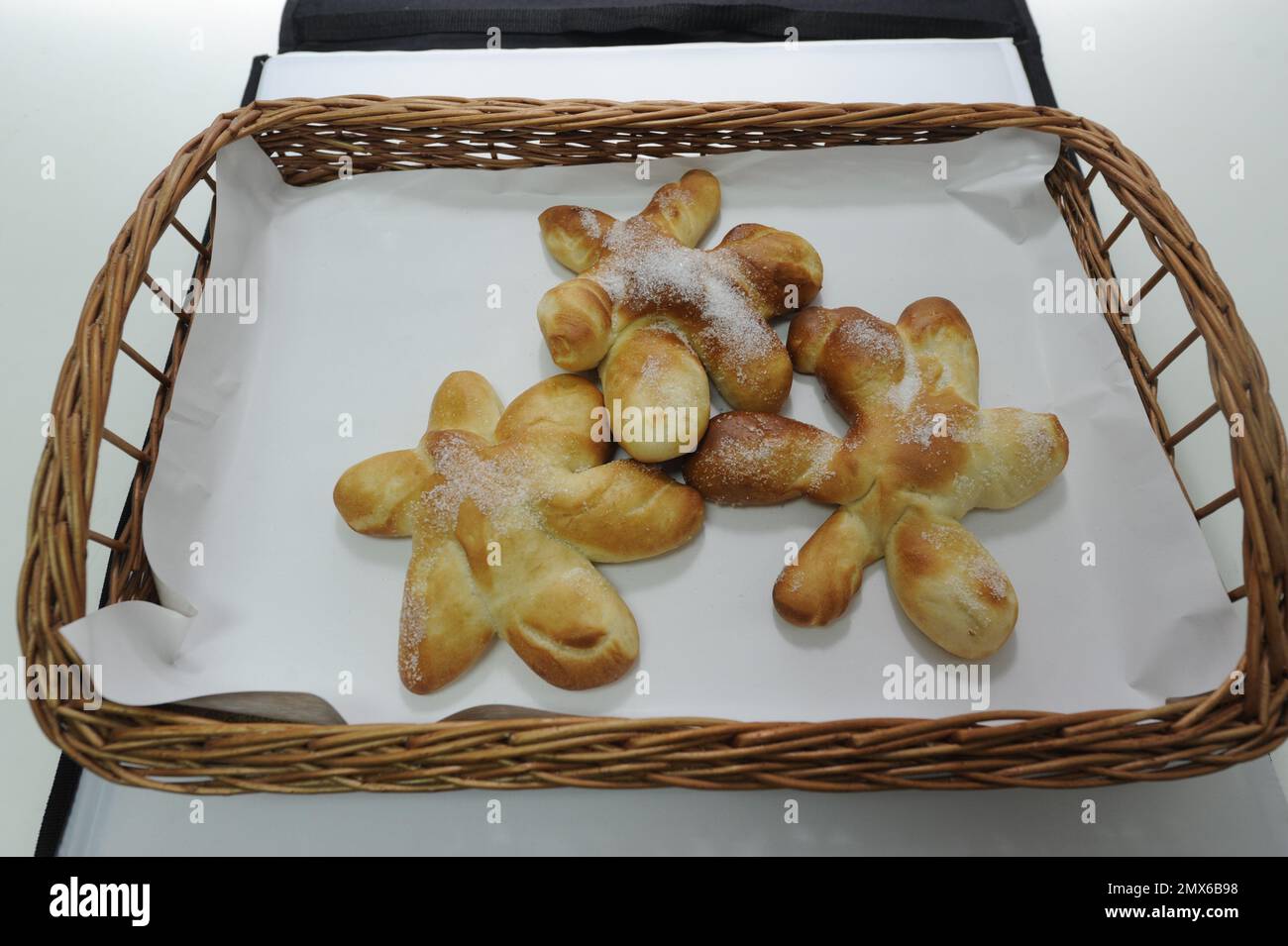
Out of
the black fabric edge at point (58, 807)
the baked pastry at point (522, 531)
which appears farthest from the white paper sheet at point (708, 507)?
the black fabric edge at point (58, 807)

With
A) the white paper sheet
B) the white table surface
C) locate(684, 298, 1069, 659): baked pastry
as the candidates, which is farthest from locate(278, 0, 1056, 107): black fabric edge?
locate(684, 298, 1069, 659): baked pastry

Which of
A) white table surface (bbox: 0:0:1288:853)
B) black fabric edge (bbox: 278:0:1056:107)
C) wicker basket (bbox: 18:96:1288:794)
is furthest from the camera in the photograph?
black fabric edge (bbox: 278:0:1056:107)

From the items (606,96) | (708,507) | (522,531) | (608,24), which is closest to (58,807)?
(522,531)

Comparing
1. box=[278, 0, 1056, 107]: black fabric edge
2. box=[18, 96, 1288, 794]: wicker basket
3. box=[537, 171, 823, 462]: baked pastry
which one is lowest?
box=[18, 96, 1288, 794]: wicker basket

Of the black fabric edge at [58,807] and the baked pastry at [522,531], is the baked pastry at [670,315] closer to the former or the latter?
the baked pastry at [522,531]

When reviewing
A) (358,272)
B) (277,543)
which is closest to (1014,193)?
(358,272)

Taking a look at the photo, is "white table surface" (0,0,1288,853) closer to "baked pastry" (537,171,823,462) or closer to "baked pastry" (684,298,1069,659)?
"baked pastry" (684,298,1069,659)

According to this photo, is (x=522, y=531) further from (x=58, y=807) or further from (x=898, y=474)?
(x=58, y=807)

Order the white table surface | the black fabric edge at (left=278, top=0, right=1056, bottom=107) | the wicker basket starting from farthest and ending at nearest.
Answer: the black fabric edge at (left=278, top=0, right=1056, bottom=107), the white table surface, the wicker basket
